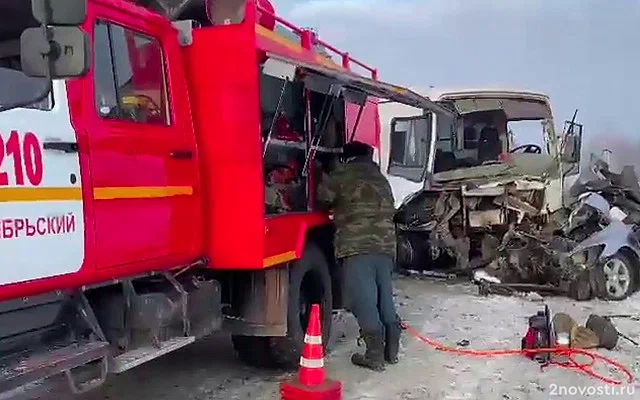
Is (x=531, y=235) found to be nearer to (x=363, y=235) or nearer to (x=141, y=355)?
(x=363, y=235)

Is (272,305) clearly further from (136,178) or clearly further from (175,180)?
(136,178)

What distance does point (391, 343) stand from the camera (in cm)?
660

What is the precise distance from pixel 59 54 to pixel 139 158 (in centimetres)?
145

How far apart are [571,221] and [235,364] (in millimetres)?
5710

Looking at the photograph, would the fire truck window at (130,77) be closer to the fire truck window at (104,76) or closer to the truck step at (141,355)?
the fire truck window at (104,76)

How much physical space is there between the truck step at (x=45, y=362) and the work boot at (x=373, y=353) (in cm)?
273

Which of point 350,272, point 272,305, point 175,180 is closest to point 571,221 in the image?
point 350,272

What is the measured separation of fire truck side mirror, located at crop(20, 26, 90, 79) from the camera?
9.70ft

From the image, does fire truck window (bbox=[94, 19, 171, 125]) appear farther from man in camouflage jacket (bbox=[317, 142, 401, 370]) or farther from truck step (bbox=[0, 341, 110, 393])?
man in camouflage jacket (bbox=[317, 142, 401, 370])

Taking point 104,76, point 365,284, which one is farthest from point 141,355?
point 365,284

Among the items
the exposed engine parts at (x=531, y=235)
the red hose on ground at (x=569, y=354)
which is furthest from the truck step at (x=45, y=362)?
the exposed engine parts at (x=531, y=235)

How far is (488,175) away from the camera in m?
11.2

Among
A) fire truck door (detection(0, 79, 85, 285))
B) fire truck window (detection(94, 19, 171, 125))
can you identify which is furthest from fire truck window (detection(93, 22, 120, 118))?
fire truck door (detection(0, 79, 85, 285))

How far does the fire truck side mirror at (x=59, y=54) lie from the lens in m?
2.96
